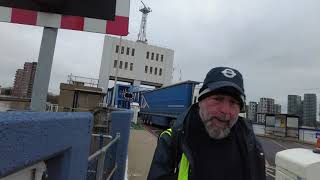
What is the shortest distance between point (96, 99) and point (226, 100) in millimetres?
20161

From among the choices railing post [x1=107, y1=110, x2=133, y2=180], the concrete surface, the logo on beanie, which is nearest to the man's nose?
the logo on beanie

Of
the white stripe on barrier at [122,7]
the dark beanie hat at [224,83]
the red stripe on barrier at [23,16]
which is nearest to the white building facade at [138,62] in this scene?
the white stripe on barrier at [122,7]

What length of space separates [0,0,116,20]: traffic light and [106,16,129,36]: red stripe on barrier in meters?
0.06

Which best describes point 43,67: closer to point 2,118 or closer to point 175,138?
point 175,138

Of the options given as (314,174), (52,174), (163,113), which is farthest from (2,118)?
(163,113)

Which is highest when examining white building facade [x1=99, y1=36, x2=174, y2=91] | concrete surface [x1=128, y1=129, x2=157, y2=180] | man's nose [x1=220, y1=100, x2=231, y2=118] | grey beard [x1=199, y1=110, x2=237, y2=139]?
white building facade [x1=99, y1=36, x2=174, y2=91]

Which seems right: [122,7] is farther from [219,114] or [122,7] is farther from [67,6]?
[219,114]

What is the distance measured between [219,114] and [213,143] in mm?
223

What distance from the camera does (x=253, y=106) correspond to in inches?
2168

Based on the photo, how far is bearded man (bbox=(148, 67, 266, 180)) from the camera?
233 centimetres

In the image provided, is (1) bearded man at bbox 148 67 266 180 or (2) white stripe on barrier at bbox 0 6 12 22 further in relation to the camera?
(2) white stripe on barrier at bbox 0 6 12 22

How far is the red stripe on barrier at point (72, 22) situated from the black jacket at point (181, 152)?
0.94 meters

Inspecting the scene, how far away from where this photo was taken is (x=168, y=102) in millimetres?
31016

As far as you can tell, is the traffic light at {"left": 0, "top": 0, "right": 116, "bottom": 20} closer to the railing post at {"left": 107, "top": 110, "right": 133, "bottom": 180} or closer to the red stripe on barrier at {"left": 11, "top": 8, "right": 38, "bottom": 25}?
the red stripe on barrier at {"left": 11, "top": 8, "right": 38, "bottom": 25}
